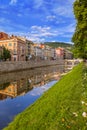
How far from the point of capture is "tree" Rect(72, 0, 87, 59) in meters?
24.3

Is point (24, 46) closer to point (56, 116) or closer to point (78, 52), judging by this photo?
point (78, 52)

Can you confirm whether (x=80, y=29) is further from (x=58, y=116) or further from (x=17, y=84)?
(x=17, y=84)

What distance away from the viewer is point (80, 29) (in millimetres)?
25844

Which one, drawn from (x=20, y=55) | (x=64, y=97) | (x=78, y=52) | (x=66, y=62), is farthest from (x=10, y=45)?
(x=64, y=97)

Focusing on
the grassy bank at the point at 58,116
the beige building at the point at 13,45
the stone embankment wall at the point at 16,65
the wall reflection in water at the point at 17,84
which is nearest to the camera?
the grassy bank at the point at 58,116

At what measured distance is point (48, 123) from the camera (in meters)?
9.48

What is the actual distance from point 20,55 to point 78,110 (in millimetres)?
115964

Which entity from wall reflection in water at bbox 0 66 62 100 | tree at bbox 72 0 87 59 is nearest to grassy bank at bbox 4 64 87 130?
tree at bbox 72 0 87 59

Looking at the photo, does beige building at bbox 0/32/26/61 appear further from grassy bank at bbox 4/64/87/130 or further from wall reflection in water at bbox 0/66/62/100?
grassy bank at bbox 4/64/87/130

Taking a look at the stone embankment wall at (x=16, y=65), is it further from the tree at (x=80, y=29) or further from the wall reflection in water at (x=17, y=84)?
the tree at (x=80, y=29)

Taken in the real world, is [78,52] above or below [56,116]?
above

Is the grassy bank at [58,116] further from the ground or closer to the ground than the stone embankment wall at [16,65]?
further from the ground

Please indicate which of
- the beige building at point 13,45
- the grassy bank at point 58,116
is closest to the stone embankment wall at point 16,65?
the beige building at point 13,45

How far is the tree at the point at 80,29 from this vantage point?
24.3 meters
